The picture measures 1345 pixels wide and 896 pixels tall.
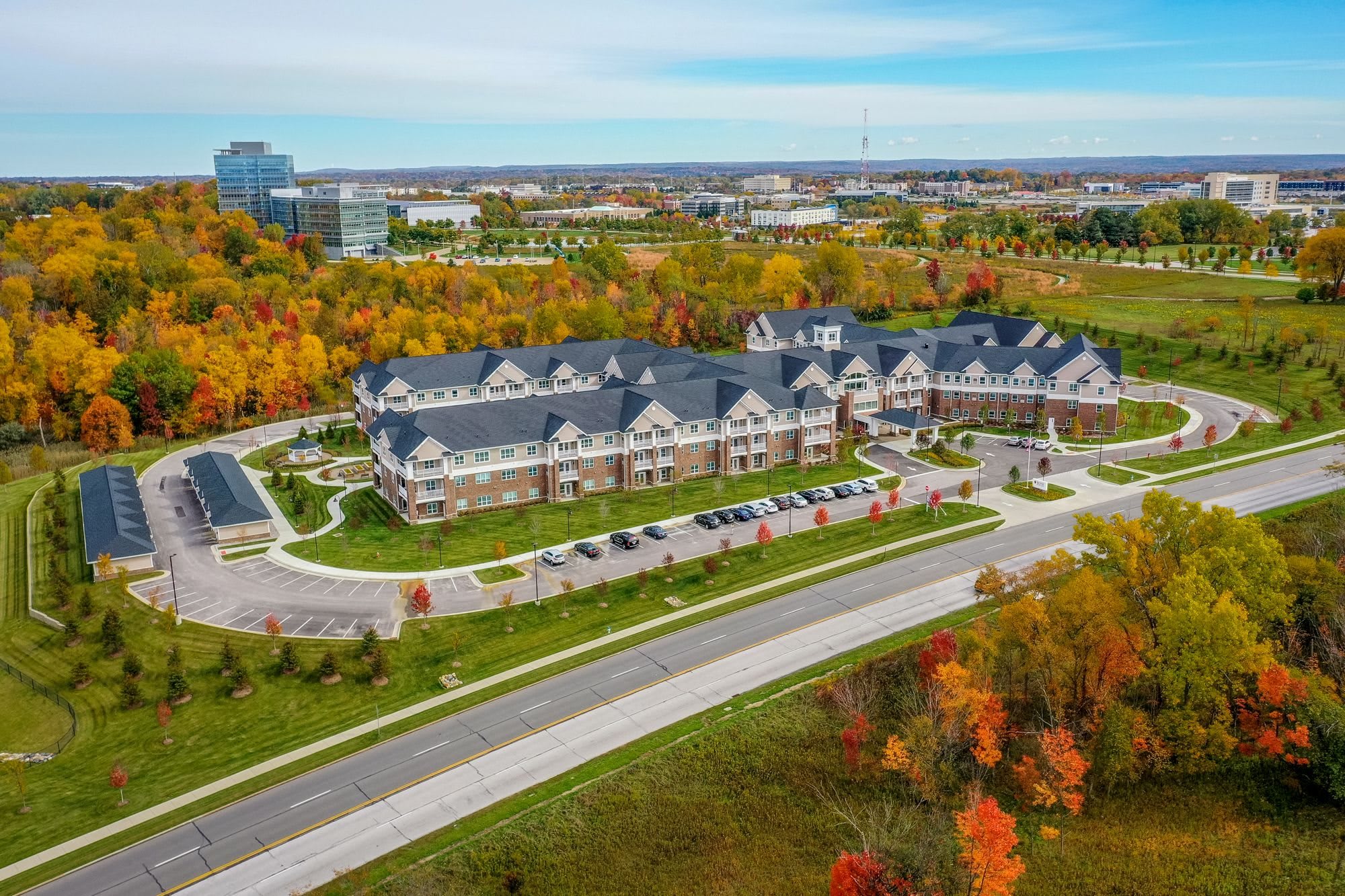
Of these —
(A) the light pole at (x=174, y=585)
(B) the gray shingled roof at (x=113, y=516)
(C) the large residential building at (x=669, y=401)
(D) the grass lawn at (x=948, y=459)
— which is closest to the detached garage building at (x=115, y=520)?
(B) the gray shingled roof at (x=113, y=516)

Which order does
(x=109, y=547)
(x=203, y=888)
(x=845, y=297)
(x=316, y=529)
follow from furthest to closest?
(x=845, y=297)
(x=316, y=529)
(x=109, y=547)
(x=203, y=888)

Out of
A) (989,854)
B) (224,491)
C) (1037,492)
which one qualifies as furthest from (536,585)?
(1037,492)

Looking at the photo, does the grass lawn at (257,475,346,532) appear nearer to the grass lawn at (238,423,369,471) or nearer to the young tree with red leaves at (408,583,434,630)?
the grass lawn at (238,423,369,471)

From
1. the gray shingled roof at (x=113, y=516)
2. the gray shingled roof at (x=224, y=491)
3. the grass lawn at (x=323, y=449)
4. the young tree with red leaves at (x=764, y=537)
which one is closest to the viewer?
the gray shingled roof at (x=113, y=516)

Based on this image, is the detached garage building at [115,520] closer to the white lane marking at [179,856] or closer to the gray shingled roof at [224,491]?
the gray shingled roof at [224,491]

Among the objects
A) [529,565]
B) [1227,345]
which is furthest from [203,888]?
[1227,345]

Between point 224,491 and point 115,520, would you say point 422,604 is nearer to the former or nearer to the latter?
point 224,491

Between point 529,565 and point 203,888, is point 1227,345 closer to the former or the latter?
point 529,565
